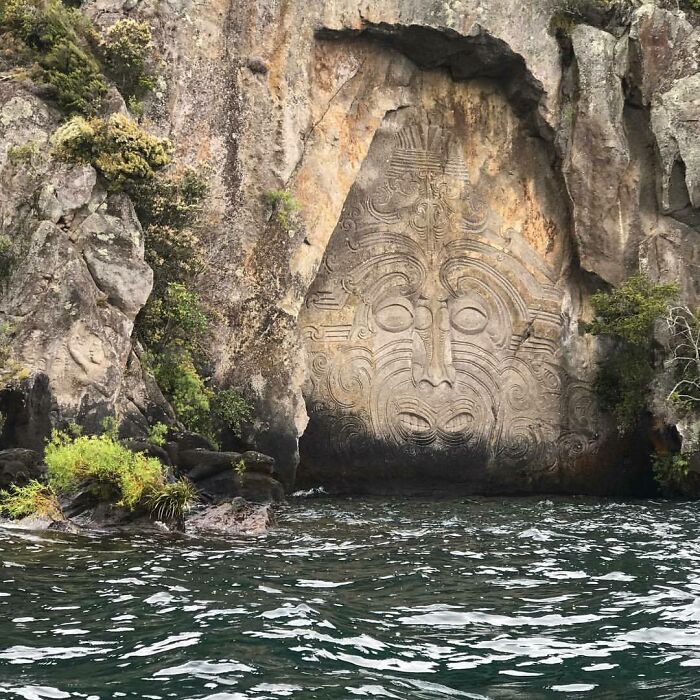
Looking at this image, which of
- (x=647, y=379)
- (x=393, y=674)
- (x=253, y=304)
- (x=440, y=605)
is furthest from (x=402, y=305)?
(x=393, y=674)

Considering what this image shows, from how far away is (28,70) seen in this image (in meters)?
19.4

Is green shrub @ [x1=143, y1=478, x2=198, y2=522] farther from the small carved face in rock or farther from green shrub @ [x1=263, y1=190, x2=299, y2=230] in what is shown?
the small carved face in rock

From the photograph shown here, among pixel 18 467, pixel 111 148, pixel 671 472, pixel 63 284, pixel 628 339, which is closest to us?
pixel 18 467

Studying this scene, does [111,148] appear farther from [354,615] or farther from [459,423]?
[354,615]

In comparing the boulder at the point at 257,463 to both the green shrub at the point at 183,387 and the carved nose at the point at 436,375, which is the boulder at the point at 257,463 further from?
the carved nose at the point at 436,375

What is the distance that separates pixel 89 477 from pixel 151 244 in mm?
5329

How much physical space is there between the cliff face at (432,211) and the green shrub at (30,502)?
19.8 ft

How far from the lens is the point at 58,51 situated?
63.4 feet

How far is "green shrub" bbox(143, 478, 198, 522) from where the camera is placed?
15703mm

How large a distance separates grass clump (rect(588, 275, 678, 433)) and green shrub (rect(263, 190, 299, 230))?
6941 mm

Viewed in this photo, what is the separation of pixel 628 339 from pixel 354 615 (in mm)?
13735

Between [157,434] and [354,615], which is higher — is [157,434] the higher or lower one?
the higher one

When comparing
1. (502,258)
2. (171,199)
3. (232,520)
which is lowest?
(232,520)

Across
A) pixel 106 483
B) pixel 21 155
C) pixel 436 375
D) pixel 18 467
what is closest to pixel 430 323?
pixel 436 375
